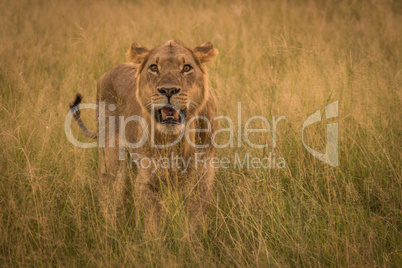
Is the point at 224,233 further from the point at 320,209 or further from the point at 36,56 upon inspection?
the point at 36,56

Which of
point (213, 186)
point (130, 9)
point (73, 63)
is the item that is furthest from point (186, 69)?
point (130, 9)

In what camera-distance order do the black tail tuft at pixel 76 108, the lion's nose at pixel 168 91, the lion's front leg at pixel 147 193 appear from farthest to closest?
the black tail tuft at pixel 76 108 → the lion's front leg at pixel 147 193 → the lion's nose at pixel 168 91

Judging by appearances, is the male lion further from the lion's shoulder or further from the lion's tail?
the lion's tail

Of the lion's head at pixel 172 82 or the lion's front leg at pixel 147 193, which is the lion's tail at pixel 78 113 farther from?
the lion's front leg at pixel 147 193

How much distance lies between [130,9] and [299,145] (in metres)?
5.97

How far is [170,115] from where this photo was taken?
3191mm

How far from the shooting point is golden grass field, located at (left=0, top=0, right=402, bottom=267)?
2711mm

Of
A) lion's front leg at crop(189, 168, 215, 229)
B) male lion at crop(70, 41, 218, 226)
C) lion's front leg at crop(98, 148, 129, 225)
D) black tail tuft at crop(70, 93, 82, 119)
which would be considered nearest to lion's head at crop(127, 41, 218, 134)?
male lion at crop(70, 41, 218, 226)

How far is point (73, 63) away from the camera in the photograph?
5688mm

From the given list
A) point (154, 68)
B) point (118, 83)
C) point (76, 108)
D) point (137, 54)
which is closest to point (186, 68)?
point (154, 68)

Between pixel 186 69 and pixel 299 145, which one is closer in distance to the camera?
pixel 186 69

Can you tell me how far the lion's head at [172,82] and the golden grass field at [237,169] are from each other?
0.70 meters

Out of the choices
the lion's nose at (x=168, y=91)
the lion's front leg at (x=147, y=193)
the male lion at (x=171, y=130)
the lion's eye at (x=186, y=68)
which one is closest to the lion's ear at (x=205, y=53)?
the male lion at (x=171, y=130)

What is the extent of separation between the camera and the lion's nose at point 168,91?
10.0 ft
